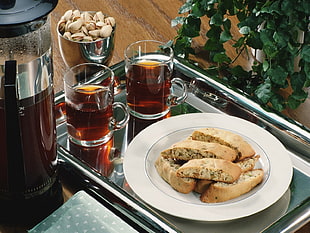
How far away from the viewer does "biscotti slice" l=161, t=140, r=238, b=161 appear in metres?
0.99

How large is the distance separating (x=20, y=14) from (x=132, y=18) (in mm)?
740

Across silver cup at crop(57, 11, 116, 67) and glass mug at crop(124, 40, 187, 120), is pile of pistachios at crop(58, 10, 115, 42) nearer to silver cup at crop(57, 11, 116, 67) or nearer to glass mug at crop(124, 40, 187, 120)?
silver cup at crop(57, 11, 116, 67)

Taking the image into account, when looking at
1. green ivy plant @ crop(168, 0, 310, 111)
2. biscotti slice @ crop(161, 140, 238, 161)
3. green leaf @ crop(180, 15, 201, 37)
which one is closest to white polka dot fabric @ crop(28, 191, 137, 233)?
biscotti slice @ crop(161, 140, 238, 161)

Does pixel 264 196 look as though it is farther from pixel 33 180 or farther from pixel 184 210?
pixel 33 180

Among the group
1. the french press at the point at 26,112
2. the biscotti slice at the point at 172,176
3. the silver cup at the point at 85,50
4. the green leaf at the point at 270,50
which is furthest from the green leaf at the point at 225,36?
the french press at the point at 26,112

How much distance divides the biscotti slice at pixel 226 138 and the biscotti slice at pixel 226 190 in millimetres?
60

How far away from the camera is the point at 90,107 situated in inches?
41.6

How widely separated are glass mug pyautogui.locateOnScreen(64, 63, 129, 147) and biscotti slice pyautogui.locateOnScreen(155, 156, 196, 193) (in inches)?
4.9

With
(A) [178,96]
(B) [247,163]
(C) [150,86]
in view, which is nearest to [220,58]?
(A) [178,96]

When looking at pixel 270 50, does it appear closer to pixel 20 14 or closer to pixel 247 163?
Answer: pixel 247 163

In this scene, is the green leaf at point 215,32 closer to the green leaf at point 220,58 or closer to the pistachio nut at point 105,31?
the green leaf at point 220,58

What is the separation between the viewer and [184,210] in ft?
3.06

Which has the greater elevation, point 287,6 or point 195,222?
point 287,6

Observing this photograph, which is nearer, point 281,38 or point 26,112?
point 26,112
